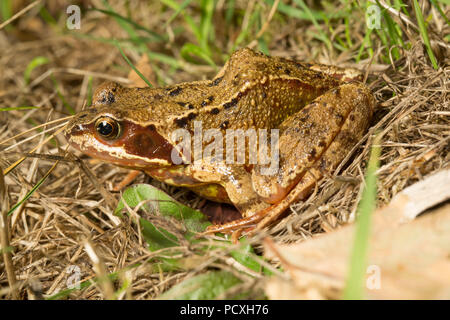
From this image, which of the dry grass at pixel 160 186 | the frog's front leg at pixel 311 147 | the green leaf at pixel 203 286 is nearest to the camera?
the green leaf at pixel 203 286

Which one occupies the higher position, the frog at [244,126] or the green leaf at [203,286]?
the frog at [244,126]

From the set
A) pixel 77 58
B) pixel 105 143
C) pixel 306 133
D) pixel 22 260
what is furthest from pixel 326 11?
pixel 22 260

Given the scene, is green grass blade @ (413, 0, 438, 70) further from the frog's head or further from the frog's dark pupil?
the frog's dark pupil

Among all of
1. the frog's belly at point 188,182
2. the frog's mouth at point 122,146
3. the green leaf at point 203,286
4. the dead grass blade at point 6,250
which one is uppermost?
the frog's mouth at point 122,146

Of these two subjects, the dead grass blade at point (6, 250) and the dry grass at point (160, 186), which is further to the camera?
the dry grass at point (160, 186)

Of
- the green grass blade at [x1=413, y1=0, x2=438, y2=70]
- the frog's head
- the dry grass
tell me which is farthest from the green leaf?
the green grass blade at [x1=413, y1=0, x2=438, y2=70]

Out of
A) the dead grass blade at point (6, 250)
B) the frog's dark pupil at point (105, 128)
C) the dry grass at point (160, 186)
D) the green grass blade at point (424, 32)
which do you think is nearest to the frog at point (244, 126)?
the frog's dark pupil at point (105, 128)

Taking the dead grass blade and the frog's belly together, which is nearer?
the dead grass blade

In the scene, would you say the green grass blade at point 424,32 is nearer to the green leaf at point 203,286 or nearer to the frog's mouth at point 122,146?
the frog's mouth at point 122,146
